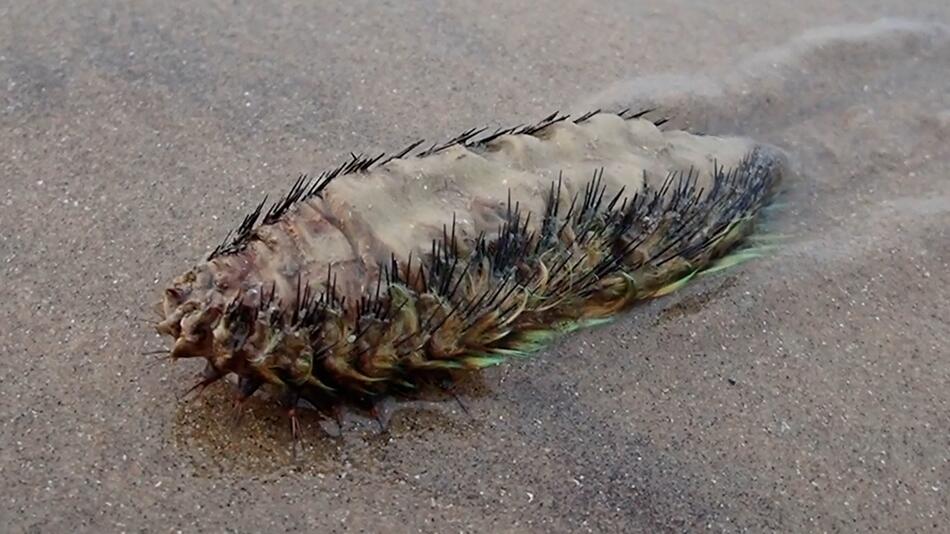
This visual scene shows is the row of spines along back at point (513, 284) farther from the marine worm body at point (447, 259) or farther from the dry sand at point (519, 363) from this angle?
the dry sand at point (519, 363)

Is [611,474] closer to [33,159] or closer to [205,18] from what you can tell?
[33,159]

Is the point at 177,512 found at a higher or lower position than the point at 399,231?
lower

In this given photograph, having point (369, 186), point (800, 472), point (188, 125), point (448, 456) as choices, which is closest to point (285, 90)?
point (188, 125)

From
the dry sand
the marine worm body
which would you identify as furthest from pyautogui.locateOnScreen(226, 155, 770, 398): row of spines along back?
the dry sand

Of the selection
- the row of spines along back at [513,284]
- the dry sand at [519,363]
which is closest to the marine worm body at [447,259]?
the row of spines along back at [513,284]

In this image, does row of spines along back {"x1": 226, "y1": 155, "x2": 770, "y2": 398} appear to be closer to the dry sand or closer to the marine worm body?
the marine worm body
